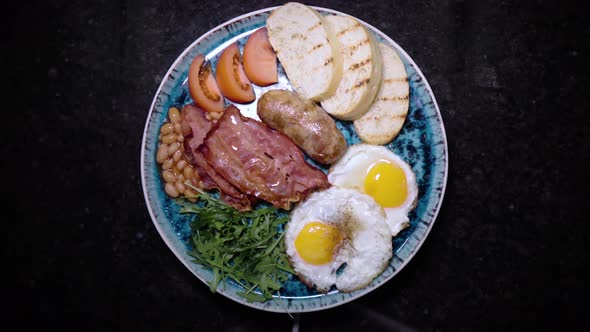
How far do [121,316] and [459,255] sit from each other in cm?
248

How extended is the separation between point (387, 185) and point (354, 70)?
27.9 inches

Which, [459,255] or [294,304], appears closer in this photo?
[294,304]

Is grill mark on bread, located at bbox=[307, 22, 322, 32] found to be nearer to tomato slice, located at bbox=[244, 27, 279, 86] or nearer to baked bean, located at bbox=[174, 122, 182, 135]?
tomato slice, located at bbox=[244, 27, 279, 86]

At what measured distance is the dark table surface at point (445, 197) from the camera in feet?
10.0

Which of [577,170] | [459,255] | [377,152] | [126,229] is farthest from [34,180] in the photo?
[577,170]

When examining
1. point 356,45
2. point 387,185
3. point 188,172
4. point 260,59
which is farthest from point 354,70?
point 188,172

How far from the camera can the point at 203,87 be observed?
9.14 feet

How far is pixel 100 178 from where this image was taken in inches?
125

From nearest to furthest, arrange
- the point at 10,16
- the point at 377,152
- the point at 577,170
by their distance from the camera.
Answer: the point at 377,152
the point at 577,170
the point at 10,16

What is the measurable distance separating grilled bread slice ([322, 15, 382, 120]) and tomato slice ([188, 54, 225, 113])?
2.34ft

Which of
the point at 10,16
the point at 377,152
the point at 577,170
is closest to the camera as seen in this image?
the point at 377,152

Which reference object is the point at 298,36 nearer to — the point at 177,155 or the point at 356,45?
the point at 356,45

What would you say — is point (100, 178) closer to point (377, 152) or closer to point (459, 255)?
point (377, 152)

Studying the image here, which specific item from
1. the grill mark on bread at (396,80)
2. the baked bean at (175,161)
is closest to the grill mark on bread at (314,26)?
the grill mark on bread at (396,80)
